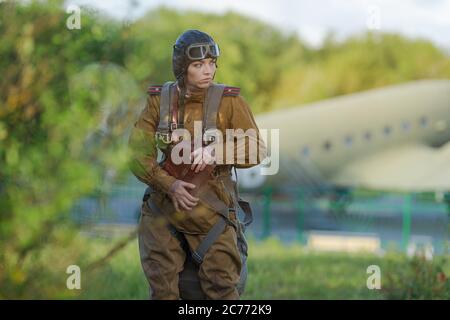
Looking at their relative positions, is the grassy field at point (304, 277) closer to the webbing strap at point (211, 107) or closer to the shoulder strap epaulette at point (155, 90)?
the shoulder strap epaulette at point (155, 90)

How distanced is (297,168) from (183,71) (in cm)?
1876

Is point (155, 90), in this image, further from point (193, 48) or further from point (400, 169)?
point (400, 169)

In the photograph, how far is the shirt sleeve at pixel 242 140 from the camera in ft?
15.5

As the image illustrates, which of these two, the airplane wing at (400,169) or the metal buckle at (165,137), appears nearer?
the metal buckle at (165,137)

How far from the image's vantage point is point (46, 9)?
5824 millimetres

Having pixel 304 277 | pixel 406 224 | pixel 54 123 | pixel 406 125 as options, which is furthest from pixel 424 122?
pixel 54 123

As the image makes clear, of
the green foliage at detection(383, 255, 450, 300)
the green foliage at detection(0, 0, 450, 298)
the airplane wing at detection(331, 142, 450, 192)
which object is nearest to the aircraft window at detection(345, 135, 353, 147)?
the airplane wing at detection(331, 142, 450, 192)

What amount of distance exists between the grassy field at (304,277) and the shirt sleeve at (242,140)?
155 cm

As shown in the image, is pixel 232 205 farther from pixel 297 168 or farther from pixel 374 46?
pixel 374 46

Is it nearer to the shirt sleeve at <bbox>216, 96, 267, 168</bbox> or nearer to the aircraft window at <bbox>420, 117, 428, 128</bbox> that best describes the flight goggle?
the shirt sleeve at <bbox>216, 96, 267, 168</bbox>

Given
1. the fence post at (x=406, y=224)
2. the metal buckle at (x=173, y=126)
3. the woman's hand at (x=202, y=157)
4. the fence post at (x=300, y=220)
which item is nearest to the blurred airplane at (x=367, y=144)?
the fence post at (x=300, y=220)

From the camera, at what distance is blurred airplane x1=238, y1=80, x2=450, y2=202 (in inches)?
899

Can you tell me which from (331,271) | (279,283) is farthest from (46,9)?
(331,271)
